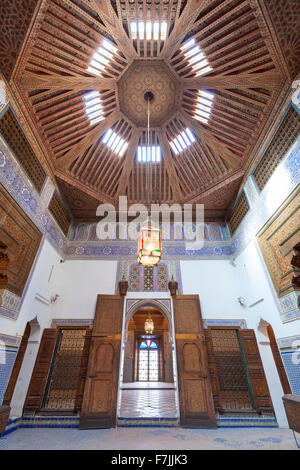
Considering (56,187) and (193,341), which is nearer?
(193,341)

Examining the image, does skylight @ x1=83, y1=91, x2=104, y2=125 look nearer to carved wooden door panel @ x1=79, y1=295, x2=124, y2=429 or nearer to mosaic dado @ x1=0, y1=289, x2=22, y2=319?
mosaic dado @ x1=0, y1=289, x2=22, y2=319

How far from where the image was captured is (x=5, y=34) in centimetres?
298

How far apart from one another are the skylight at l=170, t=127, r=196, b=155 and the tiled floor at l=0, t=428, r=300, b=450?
531cm

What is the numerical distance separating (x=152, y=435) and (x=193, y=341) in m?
1.70

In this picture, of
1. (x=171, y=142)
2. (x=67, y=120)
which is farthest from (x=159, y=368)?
(x=67, y=120)

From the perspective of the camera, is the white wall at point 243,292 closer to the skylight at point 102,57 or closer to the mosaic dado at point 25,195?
the mosaic dado at point 25,195

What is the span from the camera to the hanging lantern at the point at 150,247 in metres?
3.20

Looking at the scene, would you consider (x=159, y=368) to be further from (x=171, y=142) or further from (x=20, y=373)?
(x=171, y=142)

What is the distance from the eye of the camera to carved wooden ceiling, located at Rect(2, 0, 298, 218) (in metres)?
3.27

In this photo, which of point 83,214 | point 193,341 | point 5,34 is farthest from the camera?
point 83,214

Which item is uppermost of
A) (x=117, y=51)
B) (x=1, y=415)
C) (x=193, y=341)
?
(x=117, y=51)

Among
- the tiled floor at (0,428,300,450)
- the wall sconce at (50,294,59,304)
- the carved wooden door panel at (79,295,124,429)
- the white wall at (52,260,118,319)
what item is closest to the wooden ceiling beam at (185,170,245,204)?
the white wall at (52,260,118,319)

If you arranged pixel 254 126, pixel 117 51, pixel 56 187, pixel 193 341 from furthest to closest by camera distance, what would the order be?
pixel 56 187 < pixel 193 341 < pixel 254 126 < pixel 117 51

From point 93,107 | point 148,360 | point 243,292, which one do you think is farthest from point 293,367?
point 148,360
